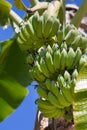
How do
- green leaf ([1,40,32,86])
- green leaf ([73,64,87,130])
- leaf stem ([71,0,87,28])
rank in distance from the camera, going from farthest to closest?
green leaf ([1,40,32,86]) → leaf stem ([71,0,87,28]) → green leaf ([73,64,87,130])

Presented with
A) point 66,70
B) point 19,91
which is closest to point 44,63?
point 66,70

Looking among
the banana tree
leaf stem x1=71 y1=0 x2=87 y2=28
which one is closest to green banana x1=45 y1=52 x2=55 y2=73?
the banana tree

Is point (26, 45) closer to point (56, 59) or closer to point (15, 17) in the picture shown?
point (56, 59)

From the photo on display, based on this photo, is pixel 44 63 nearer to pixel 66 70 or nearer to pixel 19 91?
pixel 66 70

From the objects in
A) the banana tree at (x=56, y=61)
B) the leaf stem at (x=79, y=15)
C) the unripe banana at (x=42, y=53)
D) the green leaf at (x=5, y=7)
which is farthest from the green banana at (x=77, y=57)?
the green leaf at (x=5, y=7)

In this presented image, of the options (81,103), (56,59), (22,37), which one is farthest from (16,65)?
(81,103)

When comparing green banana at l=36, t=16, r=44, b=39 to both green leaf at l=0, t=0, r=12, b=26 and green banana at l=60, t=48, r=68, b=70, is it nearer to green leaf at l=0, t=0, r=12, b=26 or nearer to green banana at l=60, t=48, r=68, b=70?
green banana at l=60, t=48, r=68, b=70
